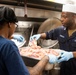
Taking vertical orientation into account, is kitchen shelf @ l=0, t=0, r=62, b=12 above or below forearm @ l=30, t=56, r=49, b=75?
above

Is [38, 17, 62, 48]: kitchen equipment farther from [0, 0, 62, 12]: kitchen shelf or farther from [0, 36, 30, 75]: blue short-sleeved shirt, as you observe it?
[0, 36, 30, 75]: blue short-sleeved shirt

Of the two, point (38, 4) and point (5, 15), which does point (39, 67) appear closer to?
point (5, 15)

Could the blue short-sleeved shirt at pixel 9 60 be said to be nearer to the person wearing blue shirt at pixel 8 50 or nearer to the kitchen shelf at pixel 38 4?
the person wearing blue shirt at pixel 8 50

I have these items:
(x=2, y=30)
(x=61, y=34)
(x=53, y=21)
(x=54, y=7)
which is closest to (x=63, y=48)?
(x=61, y=34)

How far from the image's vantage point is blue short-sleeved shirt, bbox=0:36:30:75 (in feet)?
4.09

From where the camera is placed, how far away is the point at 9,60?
4.13ft

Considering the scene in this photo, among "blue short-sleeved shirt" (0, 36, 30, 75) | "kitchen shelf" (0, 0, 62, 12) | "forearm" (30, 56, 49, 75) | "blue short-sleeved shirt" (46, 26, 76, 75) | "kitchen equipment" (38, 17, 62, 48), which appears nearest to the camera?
"blue short-sleeved shirt" (0, 36, 30, 75)

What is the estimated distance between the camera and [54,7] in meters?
4.24

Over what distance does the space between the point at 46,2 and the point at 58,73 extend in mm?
1723

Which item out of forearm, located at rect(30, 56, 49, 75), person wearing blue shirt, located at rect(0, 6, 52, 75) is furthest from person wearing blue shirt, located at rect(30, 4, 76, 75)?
person wearing blue shirt, located at rect(0, 6, 52, 75)

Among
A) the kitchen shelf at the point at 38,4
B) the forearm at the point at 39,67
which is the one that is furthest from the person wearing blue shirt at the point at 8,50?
the kitchen shelf at the point at 38,4

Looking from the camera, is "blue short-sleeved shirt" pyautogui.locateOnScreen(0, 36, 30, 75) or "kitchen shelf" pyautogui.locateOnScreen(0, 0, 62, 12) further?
"kitchen shelf" pyautogui.locateOnScreen(0, 0, 62, 12)

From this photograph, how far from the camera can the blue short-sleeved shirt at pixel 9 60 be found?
1248mm

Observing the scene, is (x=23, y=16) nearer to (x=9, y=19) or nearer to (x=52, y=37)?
(x=52, y=37)
